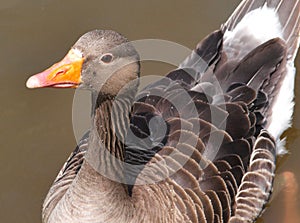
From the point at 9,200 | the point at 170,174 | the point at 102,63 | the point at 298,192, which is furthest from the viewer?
the point at 298,192

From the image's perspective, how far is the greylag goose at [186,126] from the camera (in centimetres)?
428

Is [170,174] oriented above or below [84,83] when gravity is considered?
below

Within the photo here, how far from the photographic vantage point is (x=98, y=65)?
4211 mm

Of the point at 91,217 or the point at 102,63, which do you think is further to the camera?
the point at 91,217

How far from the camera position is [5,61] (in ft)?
22.6

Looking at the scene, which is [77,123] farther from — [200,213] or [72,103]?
[200,213]

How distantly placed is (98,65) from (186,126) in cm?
131

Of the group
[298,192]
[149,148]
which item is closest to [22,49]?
[149,148]

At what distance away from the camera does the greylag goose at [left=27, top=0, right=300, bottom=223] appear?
4.28 m

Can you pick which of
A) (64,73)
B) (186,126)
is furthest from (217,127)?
(64,73)

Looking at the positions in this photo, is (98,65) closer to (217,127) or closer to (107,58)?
(107,58)

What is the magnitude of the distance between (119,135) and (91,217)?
2.25ft

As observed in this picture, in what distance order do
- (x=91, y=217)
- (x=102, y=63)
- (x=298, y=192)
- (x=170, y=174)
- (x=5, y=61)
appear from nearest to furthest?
(x=102, y=63), (x=91, y=217), (x=170, y=174), (x=298, y=192), (x=5, y=61)

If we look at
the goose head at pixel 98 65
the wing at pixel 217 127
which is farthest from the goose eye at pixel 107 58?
the wing at pixel 217 127
